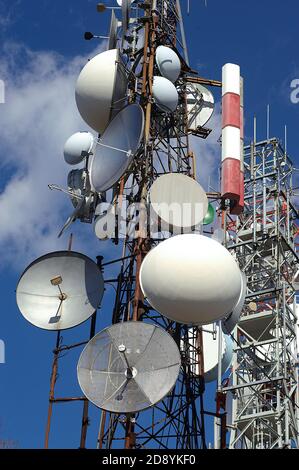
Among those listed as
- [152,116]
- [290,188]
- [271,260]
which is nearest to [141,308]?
[152,116]

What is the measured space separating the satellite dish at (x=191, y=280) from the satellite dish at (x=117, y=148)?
14.3 ft

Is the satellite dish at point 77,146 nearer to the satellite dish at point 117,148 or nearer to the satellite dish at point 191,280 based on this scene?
the satellite dish at point 117,148

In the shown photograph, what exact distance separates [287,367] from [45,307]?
34.1ft

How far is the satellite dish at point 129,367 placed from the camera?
2792cm

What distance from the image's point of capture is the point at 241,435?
3766 centimetres

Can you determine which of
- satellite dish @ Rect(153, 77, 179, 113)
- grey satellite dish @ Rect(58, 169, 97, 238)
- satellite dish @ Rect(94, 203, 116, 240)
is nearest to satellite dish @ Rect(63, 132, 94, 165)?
grey satellite dish @ Rect(58, 169, 97, 238)

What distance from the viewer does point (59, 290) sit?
103ft

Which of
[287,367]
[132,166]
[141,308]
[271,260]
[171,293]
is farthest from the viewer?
[271,260]

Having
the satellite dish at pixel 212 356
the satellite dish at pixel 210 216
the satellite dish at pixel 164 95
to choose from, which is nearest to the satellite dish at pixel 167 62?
the satellite dish at pixel 164 95

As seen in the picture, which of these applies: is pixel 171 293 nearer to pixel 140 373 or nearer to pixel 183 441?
pixel 140 373

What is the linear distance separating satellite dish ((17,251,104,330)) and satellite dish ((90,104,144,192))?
2.64 metres

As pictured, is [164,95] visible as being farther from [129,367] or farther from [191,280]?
[129,367]

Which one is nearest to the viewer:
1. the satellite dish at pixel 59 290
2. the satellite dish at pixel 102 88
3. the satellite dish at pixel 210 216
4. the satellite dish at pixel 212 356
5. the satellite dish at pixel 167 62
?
the satellite dish at pixel 59 290

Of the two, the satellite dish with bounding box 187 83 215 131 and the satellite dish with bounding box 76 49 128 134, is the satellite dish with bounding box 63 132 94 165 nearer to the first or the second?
the satellite dish with bounding box 76 49 128 134
